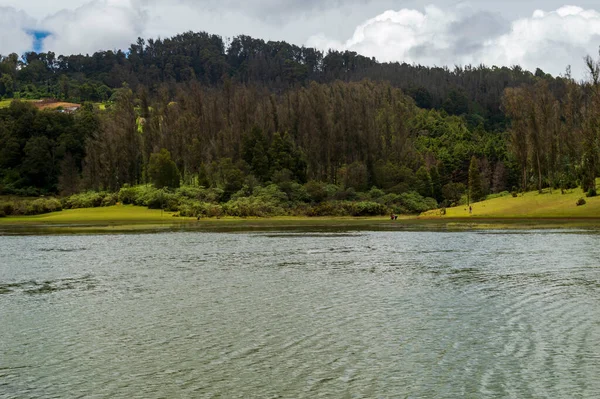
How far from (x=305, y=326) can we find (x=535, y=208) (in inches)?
2640

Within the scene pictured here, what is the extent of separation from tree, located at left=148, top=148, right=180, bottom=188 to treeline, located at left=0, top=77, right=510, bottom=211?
0.18 m

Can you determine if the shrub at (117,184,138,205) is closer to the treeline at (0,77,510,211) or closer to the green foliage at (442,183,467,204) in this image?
the treeline at (0,77,510,211)

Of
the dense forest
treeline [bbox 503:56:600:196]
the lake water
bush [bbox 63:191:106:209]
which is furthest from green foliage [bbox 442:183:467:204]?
the lake water

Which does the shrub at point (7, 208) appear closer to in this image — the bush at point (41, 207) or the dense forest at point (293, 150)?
the bush at point (41, 207)

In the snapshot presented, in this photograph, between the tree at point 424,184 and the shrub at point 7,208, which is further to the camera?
the tree at point 424,184

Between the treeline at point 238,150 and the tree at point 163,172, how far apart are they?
7.0 inches

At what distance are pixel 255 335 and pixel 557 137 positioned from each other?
3378 inches

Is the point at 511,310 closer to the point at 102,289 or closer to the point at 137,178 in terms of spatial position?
the point at 102,289

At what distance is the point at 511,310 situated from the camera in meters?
20.7

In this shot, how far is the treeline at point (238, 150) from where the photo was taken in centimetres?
10875

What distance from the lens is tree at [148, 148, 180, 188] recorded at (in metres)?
103

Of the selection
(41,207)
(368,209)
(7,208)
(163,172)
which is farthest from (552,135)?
(7,208)

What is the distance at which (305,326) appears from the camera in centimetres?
1875

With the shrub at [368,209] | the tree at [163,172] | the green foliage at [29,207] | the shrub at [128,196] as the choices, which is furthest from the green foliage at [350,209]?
the green foliage at [29,207]
